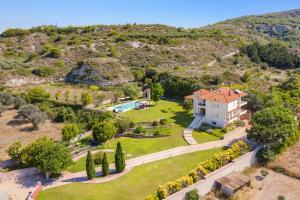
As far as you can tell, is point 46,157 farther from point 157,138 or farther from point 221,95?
point 221,95

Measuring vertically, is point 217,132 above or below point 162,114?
below

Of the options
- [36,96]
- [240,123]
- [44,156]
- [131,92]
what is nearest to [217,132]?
[240,123]

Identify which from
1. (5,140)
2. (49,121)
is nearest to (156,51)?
(49,121)

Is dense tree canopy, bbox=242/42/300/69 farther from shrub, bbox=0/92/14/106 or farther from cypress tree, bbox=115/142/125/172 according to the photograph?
cypress tree, bbox=115/142/125/172

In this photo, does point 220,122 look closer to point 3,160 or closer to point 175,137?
point 175,137

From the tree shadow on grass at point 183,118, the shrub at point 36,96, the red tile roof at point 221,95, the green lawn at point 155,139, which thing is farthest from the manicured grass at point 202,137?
the shrub at point 36,96

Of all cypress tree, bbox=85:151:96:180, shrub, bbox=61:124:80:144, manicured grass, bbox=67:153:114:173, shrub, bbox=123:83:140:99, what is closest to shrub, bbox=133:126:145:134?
manicured grass, bbox=67:153:114:173

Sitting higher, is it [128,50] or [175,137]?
[128,50]
